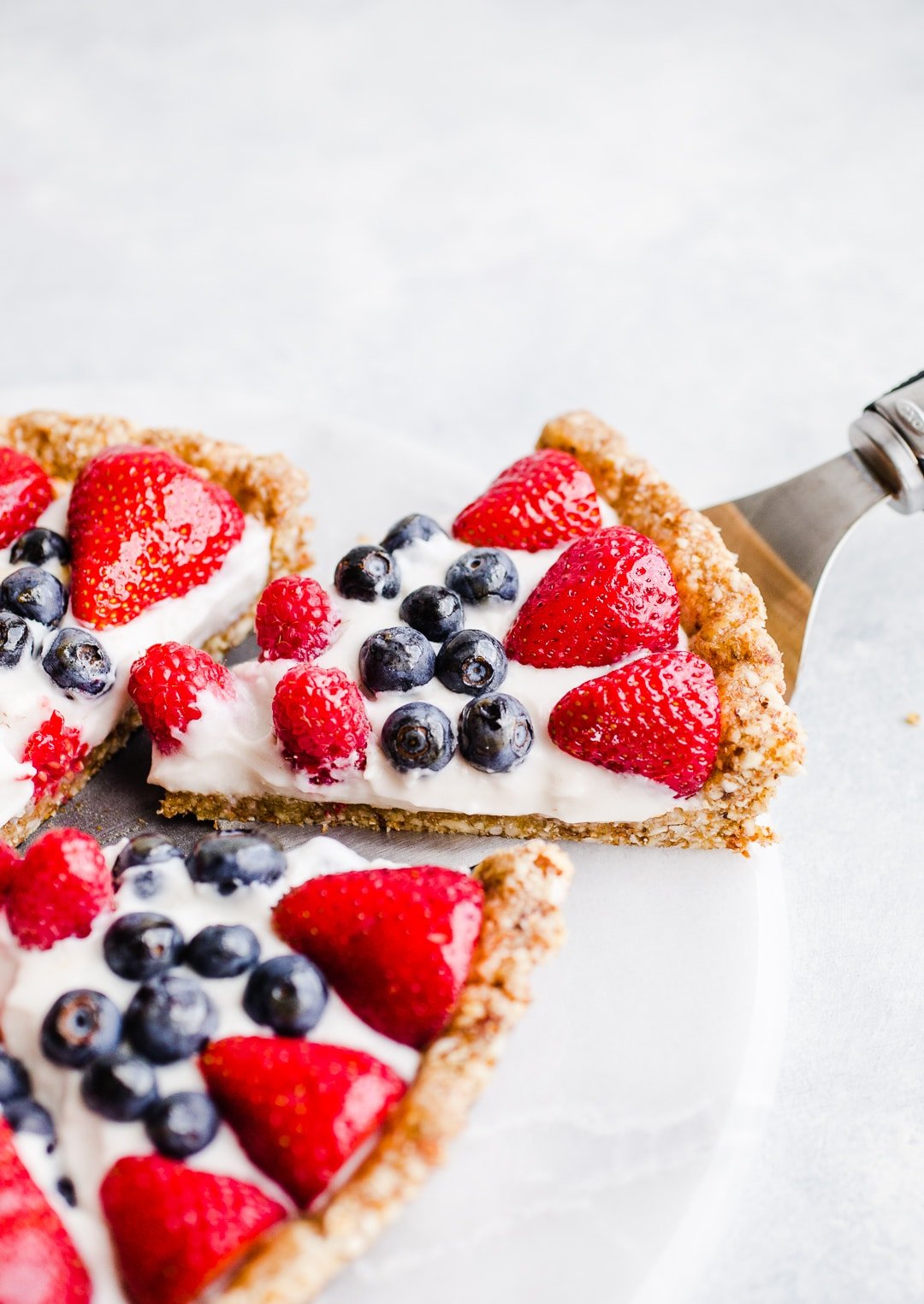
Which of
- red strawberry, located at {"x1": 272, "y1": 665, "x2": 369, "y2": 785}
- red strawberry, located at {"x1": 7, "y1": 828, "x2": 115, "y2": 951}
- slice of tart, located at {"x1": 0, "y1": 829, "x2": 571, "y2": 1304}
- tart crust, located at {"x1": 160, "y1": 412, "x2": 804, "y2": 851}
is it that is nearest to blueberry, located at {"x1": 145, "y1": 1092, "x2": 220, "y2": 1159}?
slice of tart, located at {"x1": 0, "y1": 829, "x2": 571, "y2": 1304}

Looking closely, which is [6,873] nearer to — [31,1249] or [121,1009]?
[121,1009]

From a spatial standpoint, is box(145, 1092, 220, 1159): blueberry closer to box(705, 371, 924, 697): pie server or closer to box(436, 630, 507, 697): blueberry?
box(436, 630, 507, 697): blueberry

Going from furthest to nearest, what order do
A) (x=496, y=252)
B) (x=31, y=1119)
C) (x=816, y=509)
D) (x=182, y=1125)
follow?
(x=496, y=252)
(x=816, y=509)
(x=31, y=1119)
(x=182, y=1125)

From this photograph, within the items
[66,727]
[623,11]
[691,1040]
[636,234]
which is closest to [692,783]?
[691,1040]

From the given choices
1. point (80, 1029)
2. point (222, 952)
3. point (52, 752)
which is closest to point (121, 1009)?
point (80, 1029)

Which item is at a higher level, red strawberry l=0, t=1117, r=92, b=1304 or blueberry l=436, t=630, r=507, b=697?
blueberry l=436, t=630, r=507, b=697

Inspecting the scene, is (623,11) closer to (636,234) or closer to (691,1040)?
(636,234)

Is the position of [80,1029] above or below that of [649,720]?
below
